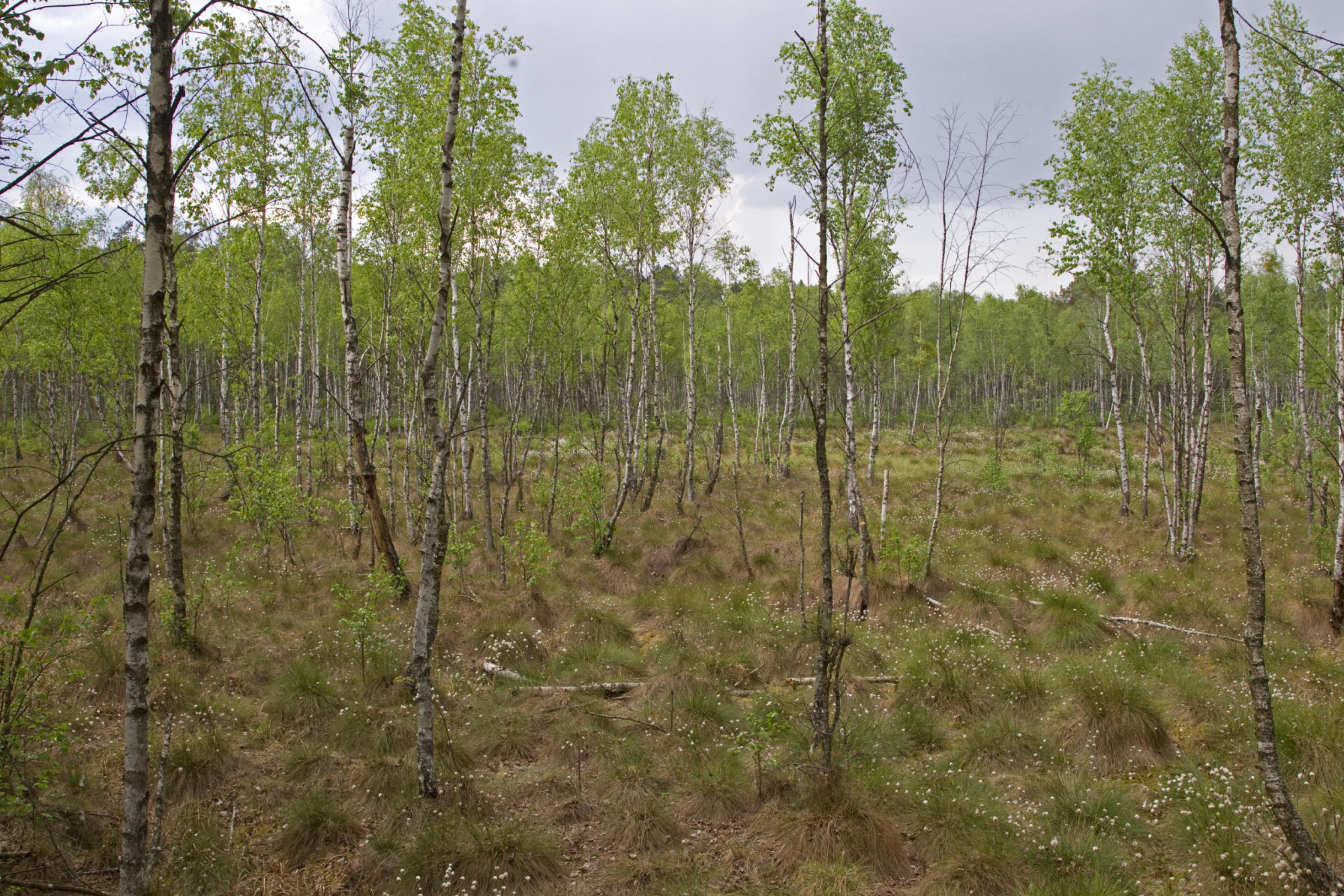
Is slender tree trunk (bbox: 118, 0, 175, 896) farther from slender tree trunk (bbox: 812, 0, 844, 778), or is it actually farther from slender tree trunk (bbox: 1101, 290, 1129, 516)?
slender tree trunk (bbox: 1101, 290, 1129, 516)

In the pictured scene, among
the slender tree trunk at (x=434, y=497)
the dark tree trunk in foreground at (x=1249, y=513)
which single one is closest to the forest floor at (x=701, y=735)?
the dark tree trunk in foreground at (x=1249, y=513)

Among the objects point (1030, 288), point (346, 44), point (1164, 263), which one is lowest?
point (1164, 263)

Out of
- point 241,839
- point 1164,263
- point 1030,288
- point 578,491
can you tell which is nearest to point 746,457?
point 578,491

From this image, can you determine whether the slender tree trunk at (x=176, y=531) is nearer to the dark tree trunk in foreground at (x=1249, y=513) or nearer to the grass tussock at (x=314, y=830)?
the grass tussock at (x=314, y=830)

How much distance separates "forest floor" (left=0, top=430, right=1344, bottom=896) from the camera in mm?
5297

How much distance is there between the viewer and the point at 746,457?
2917cm

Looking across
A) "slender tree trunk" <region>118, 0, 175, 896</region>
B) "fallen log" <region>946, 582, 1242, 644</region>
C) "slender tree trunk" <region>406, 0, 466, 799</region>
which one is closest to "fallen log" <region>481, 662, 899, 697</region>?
"slender tree trunk" <region>406, 0, 466, 799</region>

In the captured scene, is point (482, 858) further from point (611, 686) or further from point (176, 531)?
point (176, 531)

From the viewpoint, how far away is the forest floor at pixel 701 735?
530cm

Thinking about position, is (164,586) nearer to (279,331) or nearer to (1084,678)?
(1084,678)

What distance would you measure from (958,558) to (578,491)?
838cm

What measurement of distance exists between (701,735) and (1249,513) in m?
5.42

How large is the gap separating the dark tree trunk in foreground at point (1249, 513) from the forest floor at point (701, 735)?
308mm

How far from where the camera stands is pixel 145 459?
3.86 meters
